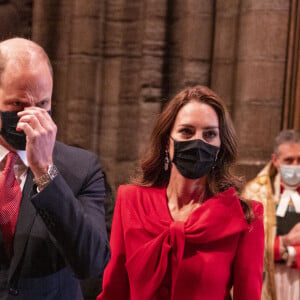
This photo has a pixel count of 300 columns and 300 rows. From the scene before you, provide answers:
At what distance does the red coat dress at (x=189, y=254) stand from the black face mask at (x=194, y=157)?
0.41ft

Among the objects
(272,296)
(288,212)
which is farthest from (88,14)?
(272,296)

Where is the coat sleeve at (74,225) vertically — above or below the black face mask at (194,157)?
below

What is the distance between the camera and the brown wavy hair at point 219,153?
250 cm

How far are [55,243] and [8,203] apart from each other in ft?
0.55

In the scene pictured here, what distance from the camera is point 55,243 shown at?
174 cm

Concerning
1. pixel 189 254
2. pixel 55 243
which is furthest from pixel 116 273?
pixel 55 243

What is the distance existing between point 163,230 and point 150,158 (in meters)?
0.34

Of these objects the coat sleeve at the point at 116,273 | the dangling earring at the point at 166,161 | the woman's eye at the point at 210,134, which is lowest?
the coat sleeve at the point at 116,273

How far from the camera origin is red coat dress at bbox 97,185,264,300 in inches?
91.7

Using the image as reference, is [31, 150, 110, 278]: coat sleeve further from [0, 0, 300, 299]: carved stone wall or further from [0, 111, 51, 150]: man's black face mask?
[0, 0, 300, 299]: carved stone wall

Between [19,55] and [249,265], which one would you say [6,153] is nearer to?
[19,55]

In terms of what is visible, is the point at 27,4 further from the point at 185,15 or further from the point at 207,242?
the point at 207,242

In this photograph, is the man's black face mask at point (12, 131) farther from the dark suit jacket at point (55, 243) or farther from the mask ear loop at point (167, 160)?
the mask ear loop at point (167, 160)

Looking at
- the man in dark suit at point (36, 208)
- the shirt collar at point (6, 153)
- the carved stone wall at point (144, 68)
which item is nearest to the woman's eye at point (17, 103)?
the man in dark suit at point (36, 208)
